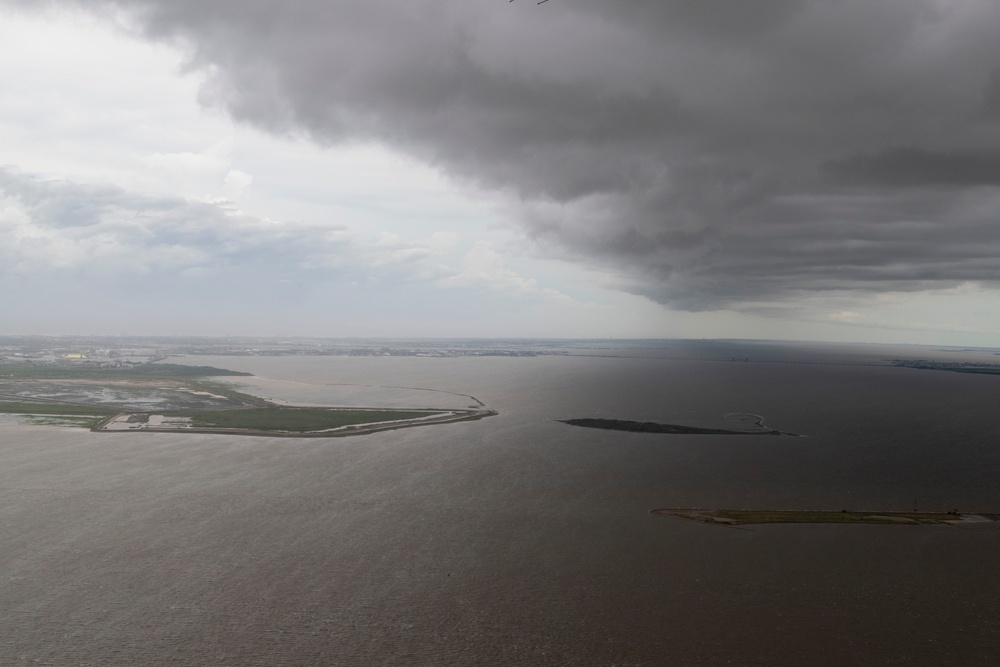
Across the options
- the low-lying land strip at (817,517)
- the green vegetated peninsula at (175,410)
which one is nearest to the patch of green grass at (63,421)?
the green vegetated peninsula at (175,410)

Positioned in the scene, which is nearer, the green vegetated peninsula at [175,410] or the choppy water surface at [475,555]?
the choppy water surface at [475,555]

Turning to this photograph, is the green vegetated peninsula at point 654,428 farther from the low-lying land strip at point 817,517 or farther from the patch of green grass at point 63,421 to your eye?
the patch of green grass at point 63,421

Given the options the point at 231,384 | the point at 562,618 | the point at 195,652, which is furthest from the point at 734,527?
the point at 231,384

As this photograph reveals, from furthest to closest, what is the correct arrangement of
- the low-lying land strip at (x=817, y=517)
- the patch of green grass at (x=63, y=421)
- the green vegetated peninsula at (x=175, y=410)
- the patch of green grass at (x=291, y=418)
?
the patch of green grass at (x=291, y=418), the green vegetated peninsula at (x=175, y=410), the patch of green grass at (x=63, y=421), the low-lying land strip at (x=817, y=517)

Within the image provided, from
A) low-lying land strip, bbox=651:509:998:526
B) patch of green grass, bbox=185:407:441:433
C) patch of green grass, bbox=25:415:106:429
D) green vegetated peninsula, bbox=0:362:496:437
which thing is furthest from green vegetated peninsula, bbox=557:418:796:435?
patch of green grass, bbox=25:415:106:429

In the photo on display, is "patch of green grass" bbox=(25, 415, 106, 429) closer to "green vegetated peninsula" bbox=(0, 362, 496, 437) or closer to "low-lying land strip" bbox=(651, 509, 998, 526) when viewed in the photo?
"green vegetated peninsula" bbox=(0, 362, 496, 437)

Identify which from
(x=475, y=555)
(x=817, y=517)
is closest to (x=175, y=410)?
(x=475, y=555)

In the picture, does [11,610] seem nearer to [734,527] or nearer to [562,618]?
[562,618]
